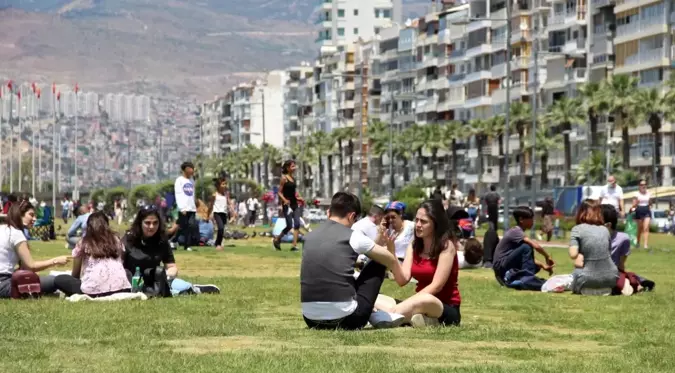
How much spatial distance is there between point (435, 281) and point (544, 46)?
122370mm

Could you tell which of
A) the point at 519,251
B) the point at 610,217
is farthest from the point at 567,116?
the point at 610,217

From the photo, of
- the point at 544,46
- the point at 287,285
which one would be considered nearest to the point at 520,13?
the point at 544,46

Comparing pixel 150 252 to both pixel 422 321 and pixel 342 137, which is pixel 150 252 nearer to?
pixel 422 321

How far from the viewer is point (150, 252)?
20609 mm

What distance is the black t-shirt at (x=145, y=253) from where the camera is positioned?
67.3ft

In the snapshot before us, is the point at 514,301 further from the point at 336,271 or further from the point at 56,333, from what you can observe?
the point at 56,333

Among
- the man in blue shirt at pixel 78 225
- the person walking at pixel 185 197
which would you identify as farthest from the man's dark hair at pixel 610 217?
the person walking at pixel 185 197

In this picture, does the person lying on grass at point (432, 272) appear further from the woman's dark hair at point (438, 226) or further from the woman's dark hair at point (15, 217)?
the woman's dark hair at point (15, 217)

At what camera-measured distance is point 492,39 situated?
150875 millimetres

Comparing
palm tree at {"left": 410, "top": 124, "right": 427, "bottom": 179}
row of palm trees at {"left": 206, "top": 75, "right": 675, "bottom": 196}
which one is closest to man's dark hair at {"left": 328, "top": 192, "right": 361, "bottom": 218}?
row of palm trees at {"left": 206, "top": 75, "right": 675, "bottom": 196}

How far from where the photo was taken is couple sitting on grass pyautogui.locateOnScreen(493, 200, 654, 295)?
22125 millimetres

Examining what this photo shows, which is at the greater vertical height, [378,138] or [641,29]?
[641,29]

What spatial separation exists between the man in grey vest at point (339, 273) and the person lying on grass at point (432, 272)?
1.19ft

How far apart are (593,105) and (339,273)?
96.6 meters
